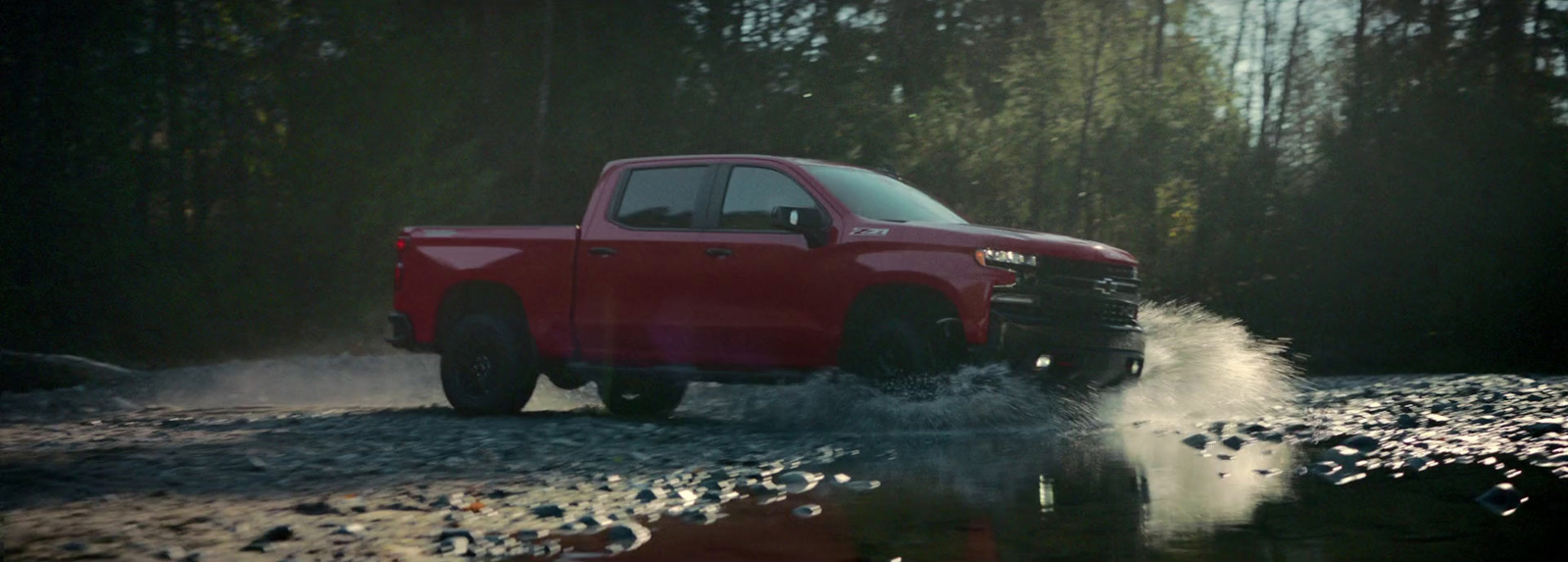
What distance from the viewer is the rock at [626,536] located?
5570 millimetres

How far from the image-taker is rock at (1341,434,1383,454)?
8.68 metres

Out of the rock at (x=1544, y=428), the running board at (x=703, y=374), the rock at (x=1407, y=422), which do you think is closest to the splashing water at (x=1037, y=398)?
the running board at (x=703, y=374)

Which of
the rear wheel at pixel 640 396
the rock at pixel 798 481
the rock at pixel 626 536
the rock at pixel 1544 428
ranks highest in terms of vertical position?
the rock at pixel 626 536

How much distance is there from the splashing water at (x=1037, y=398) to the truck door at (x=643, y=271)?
32.1 inches

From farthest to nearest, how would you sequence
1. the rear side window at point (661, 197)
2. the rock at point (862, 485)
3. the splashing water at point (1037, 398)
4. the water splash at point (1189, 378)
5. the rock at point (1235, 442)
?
the water splash at point (1189, 378), the rear side window at point (661, 197), the splashing water at point (1037, 398), the rock at point (1235, 442), the rock at point (862, 485)

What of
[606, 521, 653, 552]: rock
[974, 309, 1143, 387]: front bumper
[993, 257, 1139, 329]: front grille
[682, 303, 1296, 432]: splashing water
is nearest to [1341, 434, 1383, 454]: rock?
[974, 309, 1143, 387]: front bumper

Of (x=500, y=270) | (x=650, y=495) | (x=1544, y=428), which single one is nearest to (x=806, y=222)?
(x=500, y=270)

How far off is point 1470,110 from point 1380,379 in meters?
6.20

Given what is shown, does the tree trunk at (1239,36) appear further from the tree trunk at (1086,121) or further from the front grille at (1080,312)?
the front grille at (1080,312)

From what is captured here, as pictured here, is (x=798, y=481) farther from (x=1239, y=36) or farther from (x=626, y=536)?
(x=1239, y=36)

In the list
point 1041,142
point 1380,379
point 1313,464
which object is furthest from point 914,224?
point 1041,142

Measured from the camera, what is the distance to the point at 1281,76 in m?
23.3

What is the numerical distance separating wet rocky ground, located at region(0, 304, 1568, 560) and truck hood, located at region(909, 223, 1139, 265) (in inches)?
32.3

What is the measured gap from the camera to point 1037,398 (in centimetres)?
979
